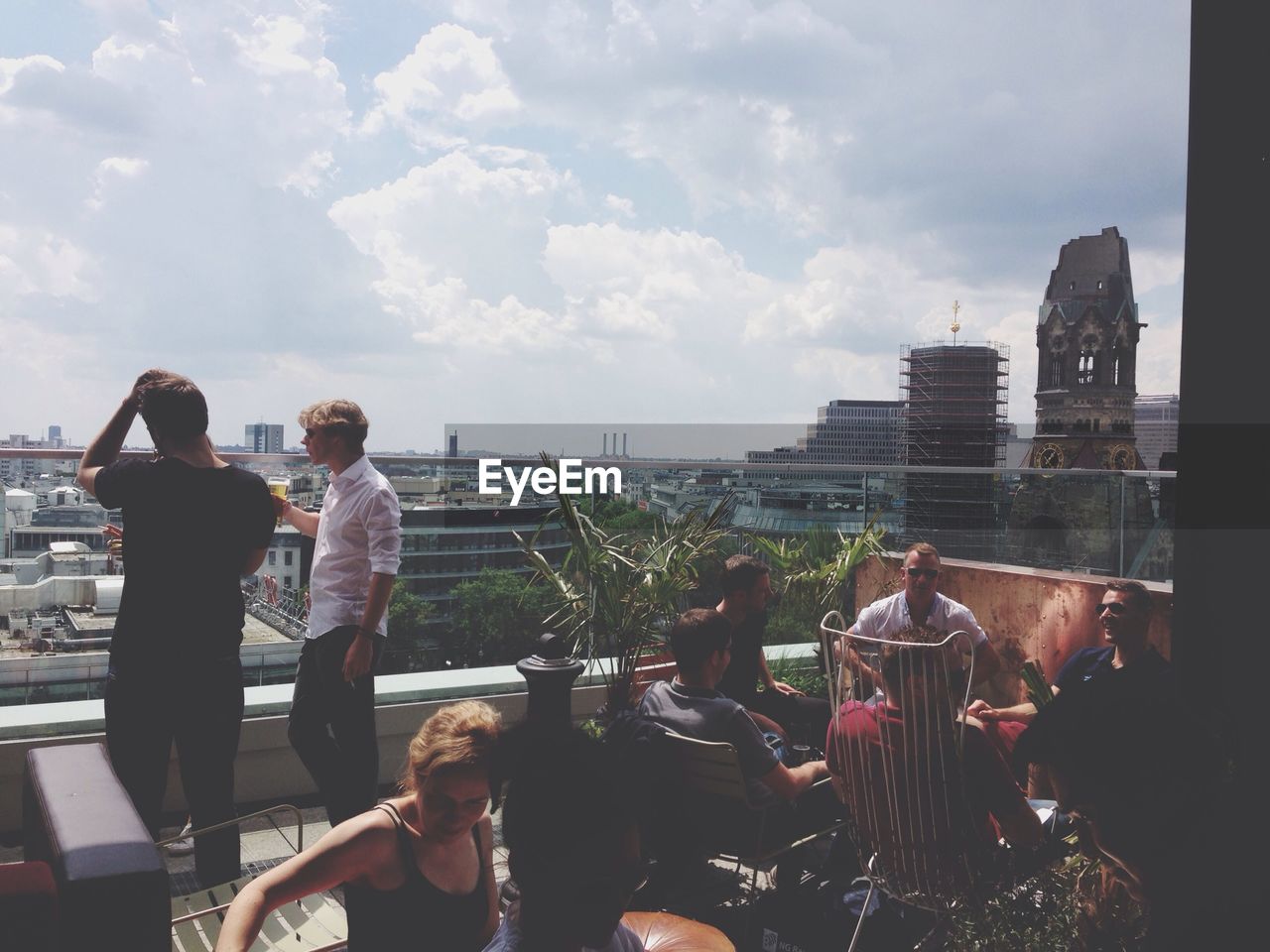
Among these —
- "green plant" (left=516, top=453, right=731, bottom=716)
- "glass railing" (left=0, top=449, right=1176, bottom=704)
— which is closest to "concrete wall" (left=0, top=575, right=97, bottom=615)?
"glass railing" (left=0, top=449, right=1176, bottom=704)

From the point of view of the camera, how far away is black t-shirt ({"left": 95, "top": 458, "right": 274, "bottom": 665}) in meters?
2.58

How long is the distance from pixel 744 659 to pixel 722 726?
1.14 metres

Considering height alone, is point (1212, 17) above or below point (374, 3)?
below

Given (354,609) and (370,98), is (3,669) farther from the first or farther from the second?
(370,98)

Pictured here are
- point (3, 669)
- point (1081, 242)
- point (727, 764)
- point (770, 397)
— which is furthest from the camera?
point (770, 397)

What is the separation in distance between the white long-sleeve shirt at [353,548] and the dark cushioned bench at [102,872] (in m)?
1.08

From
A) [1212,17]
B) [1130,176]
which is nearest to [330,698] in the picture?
[1212,17]

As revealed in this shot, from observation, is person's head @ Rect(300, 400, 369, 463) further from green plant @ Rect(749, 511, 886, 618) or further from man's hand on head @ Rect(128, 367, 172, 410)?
green plant @ Rect(749, 511, 886, 618)

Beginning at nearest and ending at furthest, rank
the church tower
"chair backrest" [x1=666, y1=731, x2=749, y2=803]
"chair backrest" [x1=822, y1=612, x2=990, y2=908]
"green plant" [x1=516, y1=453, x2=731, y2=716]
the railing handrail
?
1. "chair backrest" [x1=822, y1=612, x2=990, y2=908]
2. "chair backrest" [x1=666, y1=731, x2=749, y2=803]
3. the railing handrail
4. "green plant" [x1=516, y1=453, x2=731, y2=716]
5. the church tower

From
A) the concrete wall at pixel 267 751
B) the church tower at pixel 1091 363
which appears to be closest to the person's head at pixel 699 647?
the concrete wall at pixel 267 751

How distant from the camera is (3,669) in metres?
3.44

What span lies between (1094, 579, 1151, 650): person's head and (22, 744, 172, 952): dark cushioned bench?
7.47ft

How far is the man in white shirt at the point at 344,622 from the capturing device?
285 cm

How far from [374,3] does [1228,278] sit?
5158mm
